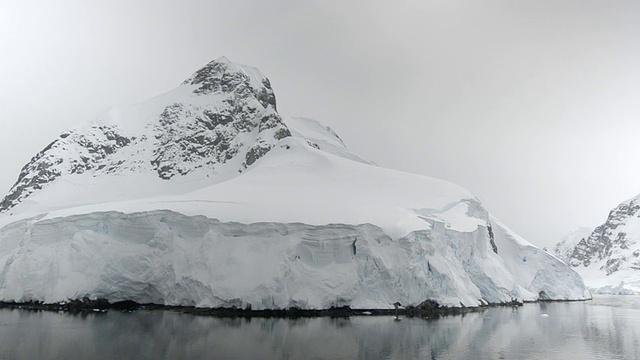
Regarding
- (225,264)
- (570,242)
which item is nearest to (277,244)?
(225,264)

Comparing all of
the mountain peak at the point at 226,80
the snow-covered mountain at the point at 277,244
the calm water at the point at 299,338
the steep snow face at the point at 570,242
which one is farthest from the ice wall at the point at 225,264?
the steep snow face at the point at 570,242

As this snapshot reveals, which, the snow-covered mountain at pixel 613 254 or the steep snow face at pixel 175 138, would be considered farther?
the snow-covered mountain at pixel 613 254

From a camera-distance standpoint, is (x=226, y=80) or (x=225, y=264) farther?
(x=226, y=80)

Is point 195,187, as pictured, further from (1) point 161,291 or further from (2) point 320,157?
(1) point 161,291

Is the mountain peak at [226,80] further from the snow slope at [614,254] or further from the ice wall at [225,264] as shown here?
the snow slope at [614,254]

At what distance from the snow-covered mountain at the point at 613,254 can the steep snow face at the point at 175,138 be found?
74479mm

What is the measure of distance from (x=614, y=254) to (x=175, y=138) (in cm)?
10657

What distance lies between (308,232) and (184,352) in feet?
46.8

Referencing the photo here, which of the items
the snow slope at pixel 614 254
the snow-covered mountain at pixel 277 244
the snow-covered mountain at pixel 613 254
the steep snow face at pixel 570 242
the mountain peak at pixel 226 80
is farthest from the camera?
the steep snow face at pixel 570 242

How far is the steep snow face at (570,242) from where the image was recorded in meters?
162

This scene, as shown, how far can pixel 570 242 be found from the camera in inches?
6703

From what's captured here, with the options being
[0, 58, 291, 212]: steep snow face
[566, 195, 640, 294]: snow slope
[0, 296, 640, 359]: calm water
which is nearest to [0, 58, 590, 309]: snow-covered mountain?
[0, 296, 640, 359]: calm water

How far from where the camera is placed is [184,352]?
17000 mm

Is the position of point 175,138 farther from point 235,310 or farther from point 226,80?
point 235,310
